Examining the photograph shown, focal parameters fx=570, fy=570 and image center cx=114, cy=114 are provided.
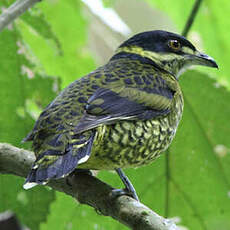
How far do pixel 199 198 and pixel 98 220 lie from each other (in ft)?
2.55

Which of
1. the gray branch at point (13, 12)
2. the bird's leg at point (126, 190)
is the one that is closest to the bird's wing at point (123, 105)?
the bird's leg at point (126, 190)

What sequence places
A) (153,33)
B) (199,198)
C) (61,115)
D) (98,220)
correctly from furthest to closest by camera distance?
(153,33) → (199,198) → (98,220) → (61,115)

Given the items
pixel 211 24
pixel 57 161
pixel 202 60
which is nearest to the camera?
pixel 57 161

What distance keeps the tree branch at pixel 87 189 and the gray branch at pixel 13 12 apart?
73 centimetres

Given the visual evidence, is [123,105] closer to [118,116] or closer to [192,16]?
[118,116]

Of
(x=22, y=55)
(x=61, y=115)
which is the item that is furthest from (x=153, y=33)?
(x=61, y=115)

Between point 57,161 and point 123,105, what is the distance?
713mm

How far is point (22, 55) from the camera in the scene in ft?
11.8

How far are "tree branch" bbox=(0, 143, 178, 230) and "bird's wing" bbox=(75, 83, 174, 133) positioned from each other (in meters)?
0.35

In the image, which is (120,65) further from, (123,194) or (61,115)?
(123,194)

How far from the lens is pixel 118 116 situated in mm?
3092

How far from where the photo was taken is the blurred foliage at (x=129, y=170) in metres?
3.34

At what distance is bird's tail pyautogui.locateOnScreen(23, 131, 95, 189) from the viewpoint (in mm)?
2557

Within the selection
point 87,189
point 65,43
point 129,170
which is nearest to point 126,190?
point 87,189
